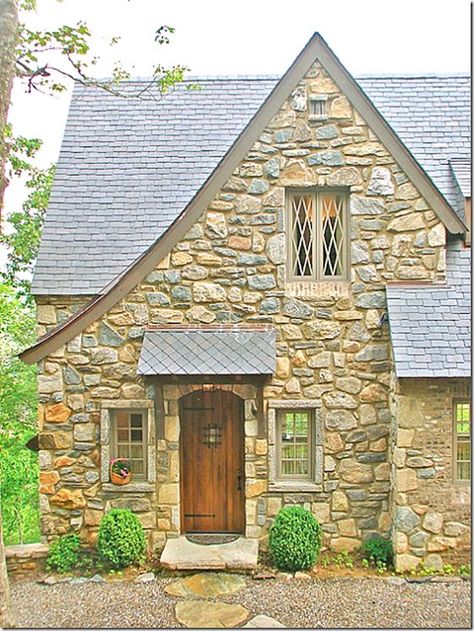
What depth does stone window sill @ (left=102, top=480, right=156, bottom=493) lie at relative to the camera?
7809 mm

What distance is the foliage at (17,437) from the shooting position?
39.0 ft

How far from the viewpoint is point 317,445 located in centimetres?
780

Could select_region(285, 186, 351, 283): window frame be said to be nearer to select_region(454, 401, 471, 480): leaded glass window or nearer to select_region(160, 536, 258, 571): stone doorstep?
select_region(454, 401, 471, 480): leaded glass window

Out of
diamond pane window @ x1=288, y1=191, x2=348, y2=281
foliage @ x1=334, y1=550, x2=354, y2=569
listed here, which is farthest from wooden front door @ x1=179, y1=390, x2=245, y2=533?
diamond pane window @ x1=288, y1=191, x2=348, y2=281

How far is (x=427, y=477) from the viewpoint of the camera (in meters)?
7.29

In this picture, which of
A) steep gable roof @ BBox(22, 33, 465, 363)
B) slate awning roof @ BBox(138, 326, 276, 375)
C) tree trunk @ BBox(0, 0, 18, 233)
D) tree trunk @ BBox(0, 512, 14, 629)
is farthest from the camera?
steep gable roof @ BBox(22, 33, 465, 363)

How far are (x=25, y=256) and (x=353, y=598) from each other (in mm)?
10003

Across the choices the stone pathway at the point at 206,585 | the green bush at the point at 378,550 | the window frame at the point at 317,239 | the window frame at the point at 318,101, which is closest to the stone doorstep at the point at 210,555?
the stone pathway at the point at 206,585

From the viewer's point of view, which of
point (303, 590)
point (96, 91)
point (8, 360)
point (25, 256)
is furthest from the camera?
point (8, 360)

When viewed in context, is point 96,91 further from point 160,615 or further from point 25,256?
point 160,615

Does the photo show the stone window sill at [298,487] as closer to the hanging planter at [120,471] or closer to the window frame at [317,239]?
the hanging planter at [120,471]

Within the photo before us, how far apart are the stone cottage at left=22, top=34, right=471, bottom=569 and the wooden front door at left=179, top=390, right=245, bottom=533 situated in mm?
20

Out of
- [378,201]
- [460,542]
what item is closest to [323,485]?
[460,542]

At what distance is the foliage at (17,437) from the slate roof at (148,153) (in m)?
3.05
